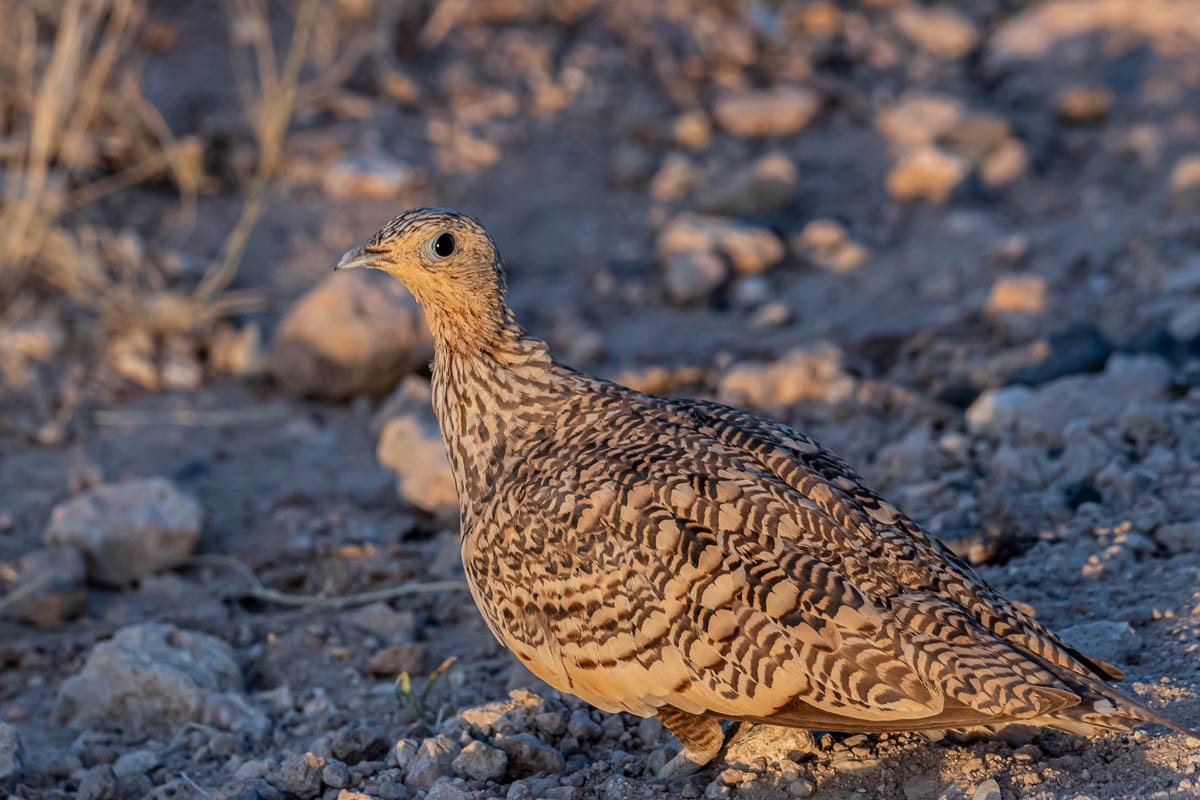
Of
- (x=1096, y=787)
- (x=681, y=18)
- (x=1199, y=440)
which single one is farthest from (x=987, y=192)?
(x=1096, y=787)

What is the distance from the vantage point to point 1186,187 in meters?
8.65

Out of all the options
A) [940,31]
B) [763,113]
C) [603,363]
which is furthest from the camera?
[940,31]

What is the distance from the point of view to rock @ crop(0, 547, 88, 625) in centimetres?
600

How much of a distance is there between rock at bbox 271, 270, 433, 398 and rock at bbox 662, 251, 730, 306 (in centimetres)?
161

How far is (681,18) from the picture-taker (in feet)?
36.4

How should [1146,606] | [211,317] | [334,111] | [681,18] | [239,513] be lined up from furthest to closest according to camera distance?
[681,18], [334,111], [211,317], [239,513], [1146,606]

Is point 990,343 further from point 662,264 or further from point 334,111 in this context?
point 334,111

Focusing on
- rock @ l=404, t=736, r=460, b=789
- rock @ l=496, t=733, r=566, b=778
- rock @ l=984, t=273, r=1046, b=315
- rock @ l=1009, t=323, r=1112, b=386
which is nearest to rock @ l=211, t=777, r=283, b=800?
rock @ l=404, t=736, r=460, b=789

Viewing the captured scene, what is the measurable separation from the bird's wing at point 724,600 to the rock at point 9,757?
1.79m

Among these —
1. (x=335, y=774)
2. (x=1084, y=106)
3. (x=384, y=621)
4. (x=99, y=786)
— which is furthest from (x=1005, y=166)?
(x=99, y=786)

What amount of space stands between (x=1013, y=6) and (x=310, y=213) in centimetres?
614

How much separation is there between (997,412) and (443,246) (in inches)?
112

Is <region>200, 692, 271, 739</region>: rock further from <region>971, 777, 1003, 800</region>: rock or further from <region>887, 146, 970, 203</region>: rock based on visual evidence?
<region>887, 146, 970, 203</region>: rock

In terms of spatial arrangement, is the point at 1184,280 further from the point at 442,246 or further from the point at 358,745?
the point at 358,745
